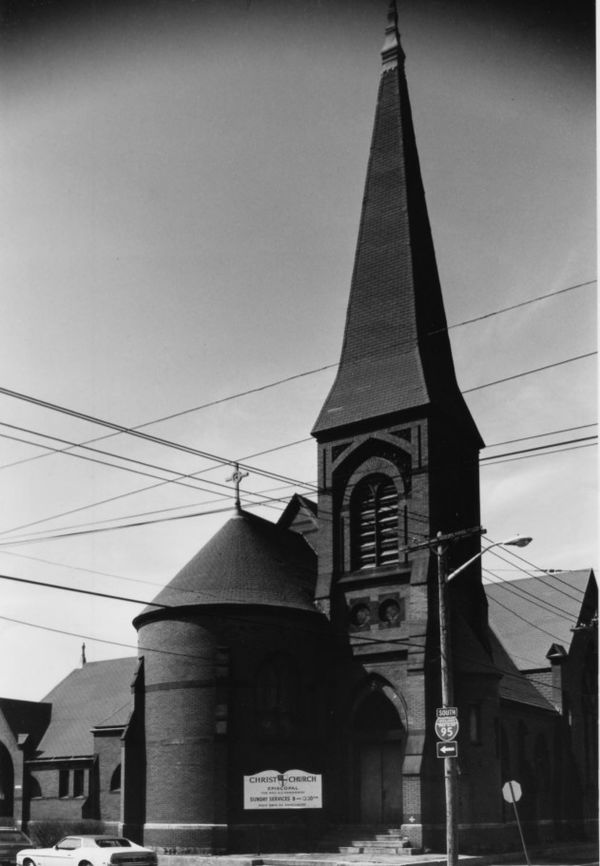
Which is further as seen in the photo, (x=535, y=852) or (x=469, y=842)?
(x=535, y=852)

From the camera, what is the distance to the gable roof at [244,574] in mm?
36844

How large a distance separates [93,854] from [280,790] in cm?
795

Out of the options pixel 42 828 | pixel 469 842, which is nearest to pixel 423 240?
pixel 469 842

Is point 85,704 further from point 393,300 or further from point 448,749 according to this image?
point 448,749

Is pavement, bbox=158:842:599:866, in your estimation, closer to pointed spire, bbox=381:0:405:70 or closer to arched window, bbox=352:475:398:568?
arched window, bbox=352:475:398:568

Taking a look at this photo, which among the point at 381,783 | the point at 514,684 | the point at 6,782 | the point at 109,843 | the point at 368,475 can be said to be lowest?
the point at 6,782

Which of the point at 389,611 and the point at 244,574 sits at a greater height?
the point at 244,574

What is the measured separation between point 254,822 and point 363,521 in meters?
11.0

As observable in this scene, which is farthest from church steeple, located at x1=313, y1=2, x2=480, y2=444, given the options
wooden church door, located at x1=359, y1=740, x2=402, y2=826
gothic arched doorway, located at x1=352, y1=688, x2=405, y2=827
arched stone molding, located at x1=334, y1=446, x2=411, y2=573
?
wooden church door, located at x1=359, y1=740, x2=402, y2=826

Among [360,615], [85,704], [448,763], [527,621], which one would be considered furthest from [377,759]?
[85,704]

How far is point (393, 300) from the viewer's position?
1622 inches

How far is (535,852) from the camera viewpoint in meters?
39.0

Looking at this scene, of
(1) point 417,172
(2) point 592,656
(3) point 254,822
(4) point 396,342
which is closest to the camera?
(3) point 254,822

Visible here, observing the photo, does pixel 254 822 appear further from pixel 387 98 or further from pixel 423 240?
pixel 387 98
